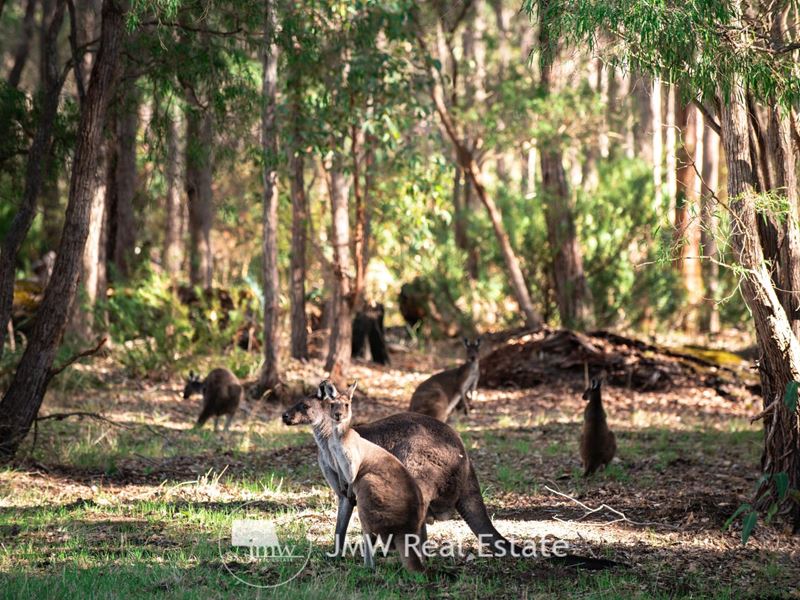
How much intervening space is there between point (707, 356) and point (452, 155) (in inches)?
419

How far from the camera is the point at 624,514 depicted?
9109 mm

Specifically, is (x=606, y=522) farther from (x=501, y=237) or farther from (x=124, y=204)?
(x=124, y=204)

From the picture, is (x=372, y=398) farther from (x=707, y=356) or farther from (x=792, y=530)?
(x=792, y=530)

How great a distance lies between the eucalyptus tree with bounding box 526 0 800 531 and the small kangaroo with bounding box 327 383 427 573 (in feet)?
8.47

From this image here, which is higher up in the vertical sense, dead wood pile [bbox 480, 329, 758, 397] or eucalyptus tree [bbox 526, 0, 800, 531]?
eucalyptus tree [bbox 526, 0, 800, 531]

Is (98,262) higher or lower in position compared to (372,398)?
higher

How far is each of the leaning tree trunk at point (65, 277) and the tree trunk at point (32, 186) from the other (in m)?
0.46

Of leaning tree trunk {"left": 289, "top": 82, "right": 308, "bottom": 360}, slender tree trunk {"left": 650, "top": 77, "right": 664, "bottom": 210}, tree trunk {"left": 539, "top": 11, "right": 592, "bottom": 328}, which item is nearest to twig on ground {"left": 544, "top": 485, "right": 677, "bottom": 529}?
leaning tree trunk {"left": 289, "top": 82, "right": 308, "bottom": 360}

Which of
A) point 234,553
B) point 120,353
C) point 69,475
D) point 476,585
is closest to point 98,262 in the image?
point 120,353

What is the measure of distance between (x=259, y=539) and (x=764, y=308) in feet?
14.7

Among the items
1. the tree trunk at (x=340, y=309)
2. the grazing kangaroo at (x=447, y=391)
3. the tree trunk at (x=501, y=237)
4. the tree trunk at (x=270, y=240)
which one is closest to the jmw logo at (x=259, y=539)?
the grazing kangaroo at (x=447, y=391)

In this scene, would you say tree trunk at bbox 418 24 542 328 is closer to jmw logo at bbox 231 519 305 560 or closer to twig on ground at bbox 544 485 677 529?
twig on ground at bbox 544 485 677 529

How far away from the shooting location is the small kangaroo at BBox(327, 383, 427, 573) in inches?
261

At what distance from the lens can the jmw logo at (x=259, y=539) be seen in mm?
7402
